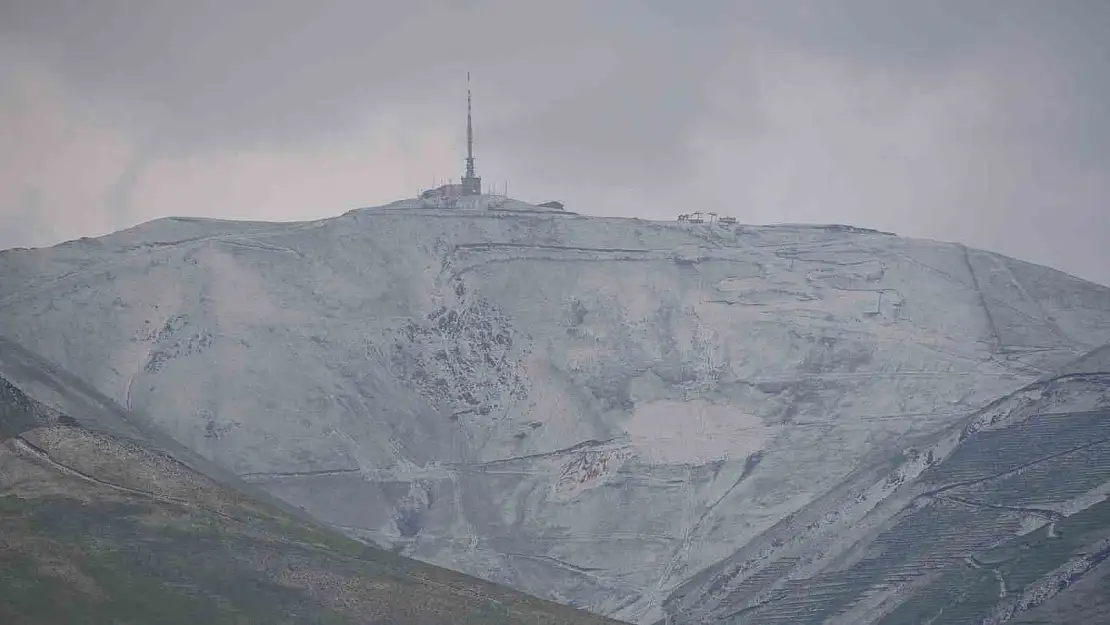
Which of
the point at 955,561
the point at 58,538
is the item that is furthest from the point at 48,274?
the point at 955,561

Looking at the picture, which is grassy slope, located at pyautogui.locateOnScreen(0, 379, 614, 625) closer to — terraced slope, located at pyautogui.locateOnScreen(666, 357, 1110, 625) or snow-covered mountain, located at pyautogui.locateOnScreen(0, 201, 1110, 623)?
terraced slope, located at pyautogui.locateOnScreen(666, 357, 1110, 625)

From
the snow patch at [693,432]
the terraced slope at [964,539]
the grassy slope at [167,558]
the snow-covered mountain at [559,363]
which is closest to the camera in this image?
the grassy slope at [167,558]

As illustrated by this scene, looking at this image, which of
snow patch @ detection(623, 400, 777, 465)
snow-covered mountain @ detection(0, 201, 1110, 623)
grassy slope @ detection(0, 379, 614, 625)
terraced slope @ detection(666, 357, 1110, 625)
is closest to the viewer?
grassy slope @ detection(0, 379, 614, 625)

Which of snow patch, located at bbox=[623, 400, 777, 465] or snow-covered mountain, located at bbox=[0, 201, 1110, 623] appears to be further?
snow patch, located at bbox=[623, 400, 777, 465]

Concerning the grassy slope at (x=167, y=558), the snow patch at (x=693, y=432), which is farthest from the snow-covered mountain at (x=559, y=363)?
the grassy slope at (x=167, y=558)

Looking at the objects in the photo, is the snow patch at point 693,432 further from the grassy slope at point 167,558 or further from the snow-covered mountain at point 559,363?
the grassy slope at point 167,558

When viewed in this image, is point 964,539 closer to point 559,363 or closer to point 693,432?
point 693,432

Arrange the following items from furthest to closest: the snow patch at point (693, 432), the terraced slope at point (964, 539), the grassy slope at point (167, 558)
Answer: the snow patch at point (693, 432), the terraced slope at point (964, 539), the grassy slope at point (167, 558)

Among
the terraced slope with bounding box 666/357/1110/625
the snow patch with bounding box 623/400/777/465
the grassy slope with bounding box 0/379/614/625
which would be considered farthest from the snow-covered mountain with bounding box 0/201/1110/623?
the grassy slope with bounding box 0/379/614/625
